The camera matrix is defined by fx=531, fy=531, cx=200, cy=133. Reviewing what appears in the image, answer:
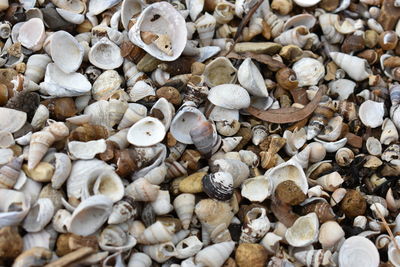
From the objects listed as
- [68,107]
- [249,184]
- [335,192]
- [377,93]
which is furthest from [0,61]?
[377,93]

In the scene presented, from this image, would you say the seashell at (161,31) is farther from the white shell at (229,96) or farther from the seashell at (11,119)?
the seashell at (11,119)

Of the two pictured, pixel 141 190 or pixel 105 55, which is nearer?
pixel 141 190

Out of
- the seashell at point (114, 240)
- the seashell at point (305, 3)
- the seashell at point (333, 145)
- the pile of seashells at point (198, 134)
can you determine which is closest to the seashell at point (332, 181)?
the pile of seashells at point (198, 134)

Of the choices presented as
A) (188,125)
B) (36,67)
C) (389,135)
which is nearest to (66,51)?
(36,67)

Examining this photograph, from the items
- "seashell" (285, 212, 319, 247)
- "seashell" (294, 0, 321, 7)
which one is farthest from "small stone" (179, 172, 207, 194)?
"seashell" (294, 0, 321, 7)

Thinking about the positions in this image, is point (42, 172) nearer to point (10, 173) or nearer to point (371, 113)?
point (10, 173)
